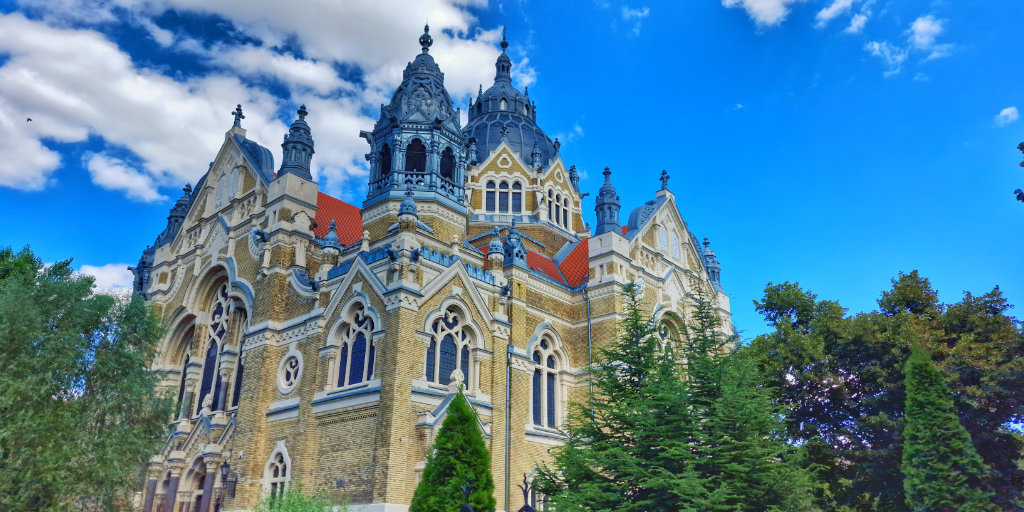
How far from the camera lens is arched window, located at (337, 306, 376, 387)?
22.1 m

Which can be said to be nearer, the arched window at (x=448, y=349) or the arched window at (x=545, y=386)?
the arched window at (x=448, y=349)

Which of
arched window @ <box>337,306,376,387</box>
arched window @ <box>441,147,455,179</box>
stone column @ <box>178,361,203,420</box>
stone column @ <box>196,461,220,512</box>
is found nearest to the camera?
arched window @ <box>337,306,376,387</box>

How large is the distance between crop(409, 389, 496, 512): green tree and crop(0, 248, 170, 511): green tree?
Result: 8.86 m

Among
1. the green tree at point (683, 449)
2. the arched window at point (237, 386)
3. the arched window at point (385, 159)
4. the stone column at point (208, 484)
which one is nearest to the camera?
the green tree at point (683, 449)

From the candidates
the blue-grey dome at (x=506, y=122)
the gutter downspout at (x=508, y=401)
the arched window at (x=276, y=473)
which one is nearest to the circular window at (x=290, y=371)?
the arched window at (x=276, y=473)

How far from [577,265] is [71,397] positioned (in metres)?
19.5

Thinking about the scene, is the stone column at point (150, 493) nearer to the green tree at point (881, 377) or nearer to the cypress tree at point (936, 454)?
the green tree at point (881, 377)

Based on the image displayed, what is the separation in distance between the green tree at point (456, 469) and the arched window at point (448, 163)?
39.5 ft

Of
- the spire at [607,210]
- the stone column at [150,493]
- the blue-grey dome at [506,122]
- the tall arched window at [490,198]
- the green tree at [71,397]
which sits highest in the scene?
the blue-grey dome at [506,122]

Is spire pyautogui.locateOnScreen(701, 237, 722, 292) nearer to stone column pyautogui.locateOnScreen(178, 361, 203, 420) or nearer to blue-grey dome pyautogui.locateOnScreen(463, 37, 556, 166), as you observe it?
blue-grey dome pyautogui.locateOnScreen(463, 37, 556, 166)

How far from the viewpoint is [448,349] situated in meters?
22.9

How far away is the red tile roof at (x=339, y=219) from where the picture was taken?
94.1 ft

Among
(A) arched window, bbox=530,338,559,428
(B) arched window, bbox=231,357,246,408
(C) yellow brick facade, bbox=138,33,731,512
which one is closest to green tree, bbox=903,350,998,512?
(C) yellow brick facade, bbox=138,33,731,512

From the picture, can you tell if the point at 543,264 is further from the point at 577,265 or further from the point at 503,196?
the point at 503,196
